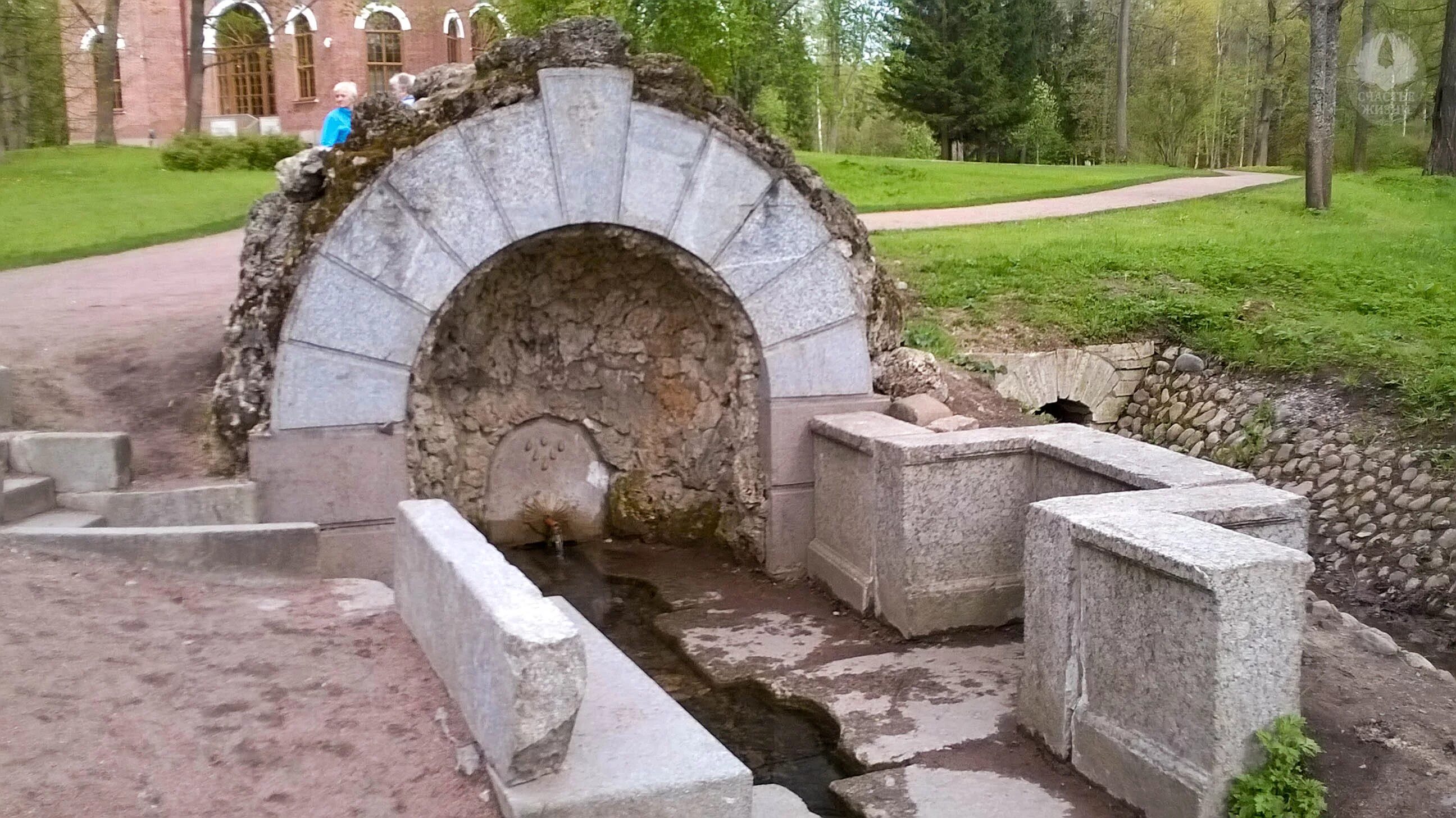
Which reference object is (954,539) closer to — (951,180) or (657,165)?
(657,165)

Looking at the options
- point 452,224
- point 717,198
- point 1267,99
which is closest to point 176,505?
point 452,224

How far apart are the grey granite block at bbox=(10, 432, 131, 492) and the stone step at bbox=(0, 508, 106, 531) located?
15 cm

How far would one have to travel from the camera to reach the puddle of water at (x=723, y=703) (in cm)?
434

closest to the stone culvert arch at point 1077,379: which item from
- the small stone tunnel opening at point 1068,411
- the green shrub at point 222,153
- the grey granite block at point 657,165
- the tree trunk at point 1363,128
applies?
the small stone tunnel opening at point 1068,411

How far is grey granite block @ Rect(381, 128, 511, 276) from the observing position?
533 cm

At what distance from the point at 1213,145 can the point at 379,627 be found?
3827 centimetres

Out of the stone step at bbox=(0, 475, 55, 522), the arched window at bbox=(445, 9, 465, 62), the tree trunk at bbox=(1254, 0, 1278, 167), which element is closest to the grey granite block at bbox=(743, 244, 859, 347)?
the stone step at bbox=(0, 475, 55, 522)

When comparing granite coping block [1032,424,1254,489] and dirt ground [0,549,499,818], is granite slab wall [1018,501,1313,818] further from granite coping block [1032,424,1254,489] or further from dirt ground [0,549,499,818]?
dirt ground [0,549,499,818]

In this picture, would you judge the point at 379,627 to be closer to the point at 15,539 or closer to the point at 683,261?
the point at 15,539

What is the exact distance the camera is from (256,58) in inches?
1307

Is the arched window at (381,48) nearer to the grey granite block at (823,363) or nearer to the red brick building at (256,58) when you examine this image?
the red brick building at (256,58)

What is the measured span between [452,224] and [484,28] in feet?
82.8

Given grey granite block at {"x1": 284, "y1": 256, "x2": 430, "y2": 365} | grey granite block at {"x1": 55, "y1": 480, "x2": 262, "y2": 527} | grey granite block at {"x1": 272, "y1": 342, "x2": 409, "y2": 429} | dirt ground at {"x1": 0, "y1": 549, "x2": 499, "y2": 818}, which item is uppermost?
grey granite block at {"x1": 284, "y1": 256, "x2": 430, "y2": 365}

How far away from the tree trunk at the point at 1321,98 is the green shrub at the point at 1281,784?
43.8 ft
